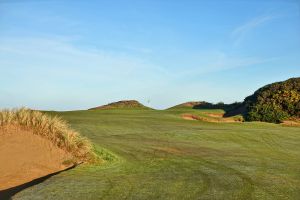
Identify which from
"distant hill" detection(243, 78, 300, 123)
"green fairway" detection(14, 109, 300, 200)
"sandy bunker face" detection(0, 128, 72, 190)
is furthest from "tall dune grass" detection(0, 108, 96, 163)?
"distant hill" detection(243, 78, 300, 123)

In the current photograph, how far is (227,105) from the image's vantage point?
5656 cm

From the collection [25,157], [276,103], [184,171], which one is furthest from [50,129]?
[276,103]

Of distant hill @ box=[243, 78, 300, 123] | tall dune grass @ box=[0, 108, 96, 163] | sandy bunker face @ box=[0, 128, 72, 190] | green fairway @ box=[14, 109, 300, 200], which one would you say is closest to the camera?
green fairway @ box=[14, 109, 300, 200]

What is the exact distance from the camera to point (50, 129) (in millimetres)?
14508

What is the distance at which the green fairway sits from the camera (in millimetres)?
9320

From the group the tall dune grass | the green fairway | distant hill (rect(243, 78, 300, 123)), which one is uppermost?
distant hill (rect(243, 78, 300, 123))

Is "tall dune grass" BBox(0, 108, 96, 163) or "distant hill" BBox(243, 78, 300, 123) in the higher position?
"distant hill" BBox(243, 78, 300, 123)

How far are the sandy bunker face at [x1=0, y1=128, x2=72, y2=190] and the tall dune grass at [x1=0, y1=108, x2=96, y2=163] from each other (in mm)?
190

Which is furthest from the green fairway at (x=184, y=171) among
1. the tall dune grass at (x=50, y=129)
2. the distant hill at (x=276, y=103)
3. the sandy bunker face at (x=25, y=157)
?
the distant hill at (x=276, y=103)

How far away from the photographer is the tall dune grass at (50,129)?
14.1m

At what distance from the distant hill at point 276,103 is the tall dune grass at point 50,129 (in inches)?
1162

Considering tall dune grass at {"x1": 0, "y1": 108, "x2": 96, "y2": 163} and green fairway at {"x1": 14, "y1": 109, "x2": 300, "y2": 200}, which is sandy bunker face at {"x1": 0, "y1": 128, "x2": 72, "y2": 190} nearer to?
tall dune grass at {"x1": 0, "y1": 108, "x2": 96, "y2": 163}

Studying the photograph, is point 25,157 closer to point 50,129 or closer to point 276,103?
point 50,129

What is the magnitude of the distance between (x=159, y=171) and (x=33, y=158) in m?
3.98
